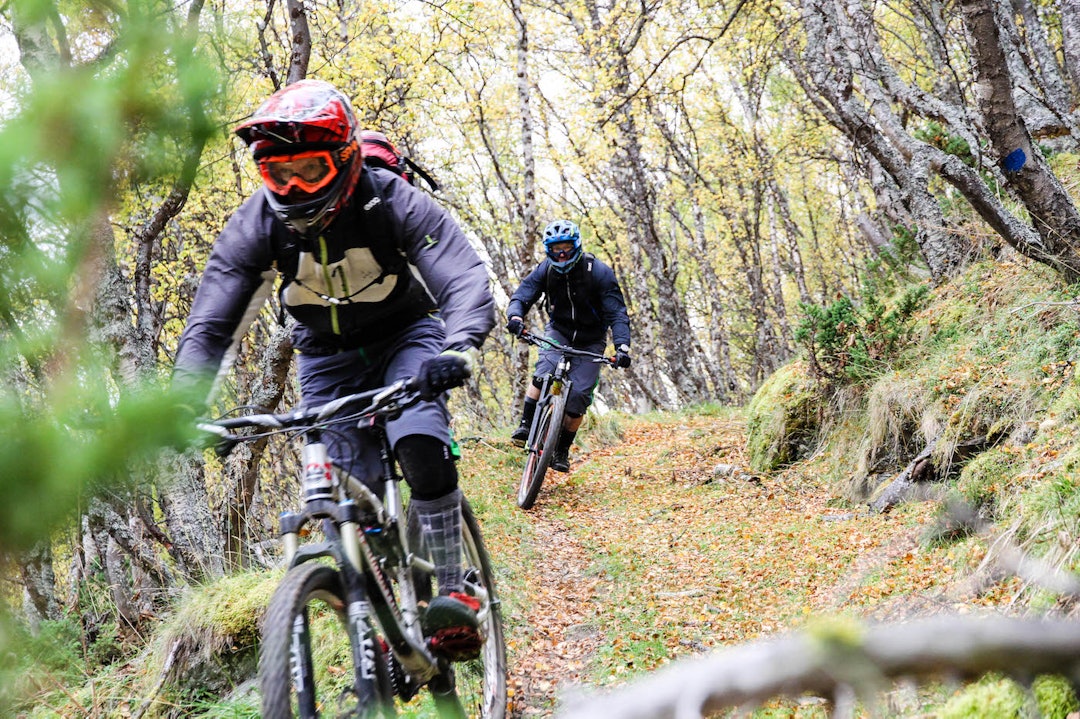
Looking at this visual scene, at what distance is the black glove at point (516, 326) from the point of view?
860cm

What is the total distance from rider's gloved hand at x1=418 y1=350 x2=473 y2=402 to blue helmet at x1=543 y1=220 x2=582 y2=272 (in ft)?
19.6

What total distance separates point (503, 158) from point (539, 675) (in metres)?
21.6

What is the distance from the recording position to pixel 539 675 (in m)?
4.90

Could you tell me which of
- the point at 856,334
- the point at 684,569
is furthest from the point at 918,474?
the point at 856,334

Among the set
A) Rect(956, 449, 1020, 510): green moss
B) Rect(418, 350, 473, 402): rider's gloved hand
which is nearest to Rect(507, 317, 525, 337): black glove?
Rect(956, 449, 1020, 510): green moss

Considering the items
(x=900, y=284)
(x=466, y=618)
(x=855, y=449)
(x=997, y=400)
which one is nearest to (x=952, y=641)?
(x=466, y=618)

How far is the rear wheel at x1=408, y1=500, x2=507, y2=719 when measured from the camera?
12.9ft

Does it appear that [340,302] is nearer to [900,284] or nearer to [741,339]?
[900,284]

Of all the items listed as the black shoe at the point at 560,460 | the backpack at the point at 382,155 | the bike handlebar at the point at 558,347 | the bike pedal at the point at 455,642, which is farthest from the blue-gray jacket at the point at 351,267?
the black shoe at the point at 560,460

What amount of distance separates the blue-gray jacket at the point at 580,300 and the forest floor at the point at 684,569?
6.25ft

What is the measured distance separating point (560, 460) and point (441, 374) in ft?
21.5

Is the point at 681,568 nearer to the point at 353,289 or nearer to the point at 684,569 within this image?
the point at 684,569

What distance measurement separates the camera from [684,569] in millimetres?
6766

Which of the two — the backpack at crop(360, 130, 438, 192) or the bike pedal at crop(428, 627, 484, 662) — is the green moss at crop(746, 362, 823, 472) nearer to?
the backpack at crop(360, 130, 438, 192)
